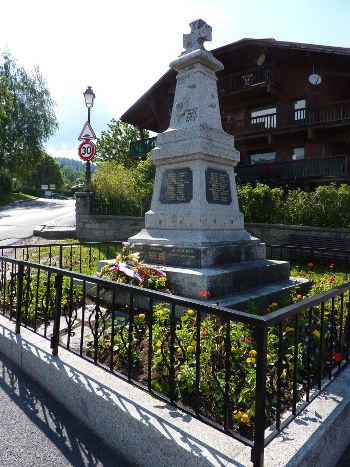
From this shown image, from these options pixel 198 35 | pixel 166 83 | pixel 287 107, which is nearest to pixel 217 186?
pixel 198 35

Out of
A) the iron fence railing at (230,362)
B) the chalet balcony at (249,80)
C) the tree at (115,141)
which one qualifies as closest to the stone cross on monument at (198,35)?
the iron fence railing at (230,362)

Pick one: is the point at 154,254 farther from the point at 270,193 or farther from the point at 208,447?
the point at 270,193

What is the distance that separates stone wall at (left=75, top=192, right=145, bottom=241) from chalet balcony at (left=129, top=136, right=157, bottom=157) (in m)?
10.7

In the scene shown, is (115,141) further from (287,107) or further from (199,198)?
(199,198)

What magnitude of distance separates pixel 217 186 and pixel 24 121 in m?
34.6

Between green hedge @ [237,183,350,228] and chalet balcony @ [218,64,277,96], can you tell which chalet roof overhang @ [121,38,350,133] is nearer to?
chalet balcony @ [218,64,277,96]

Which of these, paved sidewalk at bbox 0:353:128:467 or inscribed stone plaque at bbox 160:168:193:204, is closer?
paved sidewalk at bbox 0:353:128:467

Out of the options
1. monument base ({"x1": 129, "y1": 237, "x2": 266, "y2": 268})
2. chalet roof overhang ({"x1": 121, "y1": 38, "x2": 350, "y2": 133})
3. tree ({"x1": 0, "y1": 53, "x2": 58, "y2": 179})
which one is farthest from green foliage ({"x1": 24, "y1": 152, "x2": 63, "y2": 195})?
monument base ({"x1": 129, "y1": 237, "x2": 266, "y2": 268})

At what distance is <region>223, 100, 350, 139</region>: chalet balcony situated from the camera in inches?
661

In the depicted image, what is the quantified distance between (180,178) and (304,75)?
16581 millimetres

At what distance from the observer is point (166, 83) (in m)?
22.3

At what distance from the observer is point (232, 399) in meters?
2.48

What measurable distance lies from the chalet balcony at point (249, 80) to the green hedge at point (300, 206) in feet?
31.9

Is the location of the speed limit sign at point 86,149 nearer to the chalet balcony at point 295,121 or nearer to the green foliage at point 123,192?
the green foliage at point 123,192
